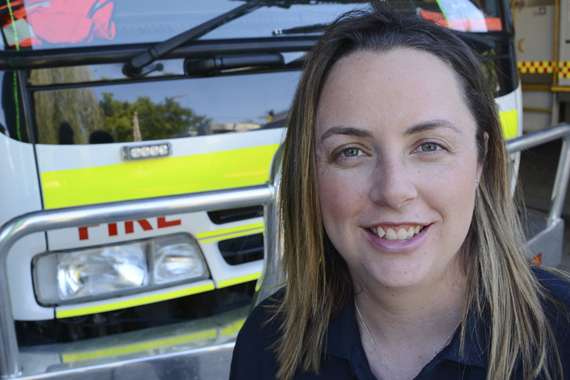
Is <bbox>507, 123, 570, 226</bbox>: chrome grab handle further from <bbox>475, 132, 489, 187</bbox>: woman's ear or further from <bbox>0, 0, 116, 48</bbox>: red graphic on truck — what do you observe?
<bbox>0, 0, 116, 48</bbox>: red graphic on truck

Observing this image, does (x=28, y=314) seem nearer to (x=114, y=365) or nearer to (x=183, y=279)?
(x=114, y=365)

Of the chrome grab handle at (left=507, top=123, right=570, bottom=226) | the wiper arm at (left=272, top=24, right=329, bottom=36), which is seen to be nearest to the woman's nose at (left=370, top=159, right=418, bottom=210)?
the wiper arm at (left=272, top=24, right=329, bottom=36)

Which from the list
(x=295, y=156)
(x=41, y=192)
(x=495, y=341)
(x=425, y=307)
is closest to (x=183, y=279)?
(x=41, y=192)

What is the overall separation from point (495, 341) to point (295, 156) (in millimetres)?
554

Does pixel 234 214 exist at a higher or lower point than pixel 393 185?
lower

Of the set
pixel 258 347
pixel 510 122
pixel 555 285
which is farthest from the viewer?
pixel 510 122

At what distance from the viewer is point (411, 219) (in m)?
1.29

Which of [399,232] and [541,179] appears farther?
[541,179]

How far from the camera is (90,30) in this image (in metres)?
2.33

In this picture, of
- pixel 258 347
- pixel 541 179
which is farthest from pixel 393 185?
pixel 541 179

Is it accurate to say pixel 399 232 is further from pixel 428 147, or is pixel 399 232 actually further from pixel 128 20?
pixel 128 20

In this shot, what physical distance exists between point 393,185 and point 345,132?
150mm

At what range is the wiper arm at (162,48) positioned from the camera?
232 cm

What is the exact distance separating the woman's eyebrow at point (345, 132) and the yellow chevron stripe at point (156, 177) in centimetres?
105
